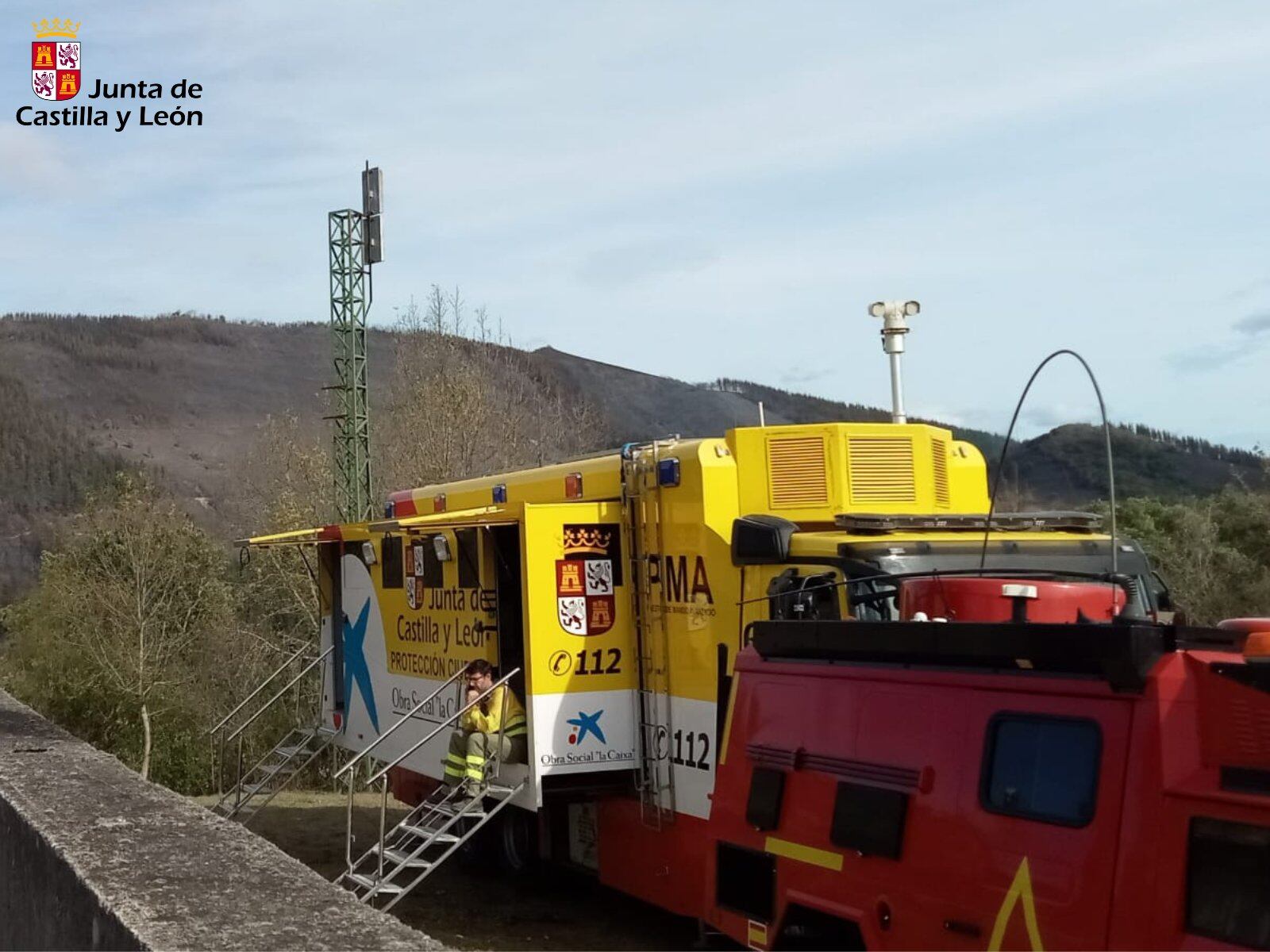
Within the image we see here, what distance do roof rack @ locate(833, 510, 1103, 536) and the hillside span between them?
322 mm

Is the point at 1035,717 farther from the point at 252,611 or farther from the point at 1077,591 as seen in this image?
the point at 252,611

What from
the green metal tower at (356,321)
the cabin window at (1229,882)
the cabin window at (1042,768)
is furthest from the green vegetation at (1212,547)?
the cabin window at (1229,882)

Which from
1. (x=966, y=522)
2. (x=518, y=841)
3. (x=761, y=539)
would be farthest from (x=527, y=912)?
(x=966, y=522)

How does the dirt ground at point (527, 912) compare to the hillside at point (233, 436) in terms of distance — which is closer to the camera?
the dirt ground at point (527, 912)

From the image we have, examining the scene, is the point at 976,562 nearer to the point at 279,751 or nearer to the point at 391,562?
the point at 391,562

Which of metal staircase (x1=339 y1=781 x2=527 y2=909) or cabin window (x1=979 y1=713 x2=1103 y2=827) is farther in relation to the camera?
metal staircase (x1=339 y1=781 x2=527 y2=909)

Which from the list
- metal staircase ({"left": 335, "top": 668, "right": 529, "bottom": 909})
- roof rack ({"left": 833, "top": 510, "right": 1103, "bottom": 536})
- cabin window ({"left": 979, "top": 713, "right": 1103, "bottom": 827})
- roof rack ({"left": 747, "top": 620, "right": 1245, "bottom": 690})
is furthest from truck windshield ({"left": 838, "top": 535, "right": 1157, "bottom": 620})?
metal staircase ({"left": 335, "top": 668, "right": 529, "bottom": 909})

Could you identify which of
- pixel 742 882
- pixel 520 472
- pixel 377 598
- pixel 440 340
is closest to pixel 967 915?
pixel 742 882

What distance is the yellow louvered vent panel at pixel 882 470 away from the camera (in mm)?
10586

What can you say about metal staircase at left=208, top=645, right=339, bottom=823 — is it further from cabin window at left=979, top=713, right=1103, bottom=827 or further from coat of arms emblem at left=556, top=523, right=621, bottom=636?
cabin window at left=979, top=713, right=1103, bottom=827

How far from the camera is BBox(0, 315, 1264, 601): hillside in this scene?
37344 mm

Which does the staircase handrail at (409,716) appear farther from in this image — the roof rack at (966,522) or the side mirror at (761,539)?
the roof rack at (966,522)

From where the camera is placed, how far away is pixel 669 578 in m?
10.8

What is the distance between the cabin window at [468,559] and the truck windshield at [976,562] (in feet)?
13.7
